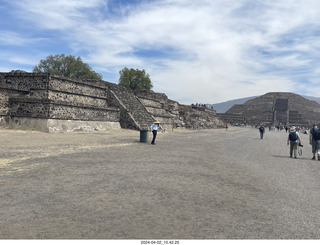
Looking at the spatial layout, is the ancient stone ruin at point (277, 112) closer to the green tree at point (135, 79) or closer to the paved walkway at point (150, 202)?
the green tree at point (135, 79)

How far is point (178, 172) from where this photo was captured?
282 inches

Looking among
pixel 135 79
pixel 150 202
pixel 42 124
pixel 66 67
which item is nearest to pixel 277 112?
pixel 135 79

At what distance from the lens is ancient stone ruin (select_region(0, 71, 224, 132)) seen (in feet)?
56.5

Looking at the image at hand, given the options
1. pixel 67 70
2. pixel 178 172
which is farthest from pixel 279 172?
pixel 67 70

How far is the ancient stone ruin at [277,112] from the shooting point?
84.7m

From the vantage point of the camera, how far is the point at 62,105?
18422mm

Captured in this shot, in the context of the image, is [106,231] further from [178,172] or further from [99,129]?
[99,129]

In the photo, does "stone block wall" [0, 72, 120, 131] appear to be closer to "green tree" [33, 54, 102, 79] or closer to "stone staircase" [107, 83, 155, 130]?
"stone staircase" [107, 83, 155, 130]

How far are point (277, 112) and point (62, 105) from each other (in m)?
86.6

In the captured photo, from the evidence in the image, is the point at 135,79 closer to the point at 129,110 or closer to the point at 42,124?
the point at 129,110

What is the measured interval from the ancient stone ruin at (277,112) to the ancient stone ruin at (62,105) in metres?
67.0

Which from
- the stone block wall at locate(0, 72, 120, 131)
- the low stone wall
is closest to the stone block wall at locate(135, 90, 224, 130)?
the stone block wall at locate(0, 72, 120, 131)

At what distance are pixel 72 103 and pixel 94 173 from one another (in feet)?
46.2

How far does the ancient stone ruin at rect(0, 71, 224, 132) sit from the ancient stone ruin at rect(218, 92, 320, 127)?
67.0m
